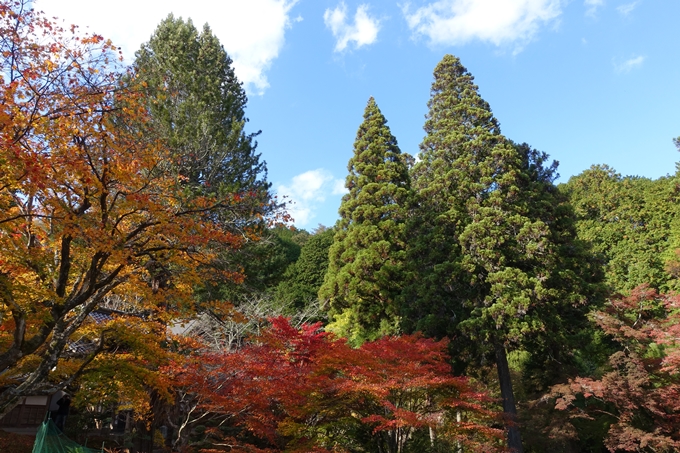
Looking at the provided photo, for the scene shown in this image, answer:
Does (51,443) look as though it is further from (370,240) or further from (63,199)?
(370,240)

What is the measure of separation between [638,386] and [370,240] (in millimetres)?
9029

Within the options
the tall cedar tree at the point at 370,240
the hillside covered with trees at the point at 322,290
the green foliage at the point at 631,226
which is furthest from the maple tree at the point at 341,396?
the green foliage at the point at 631,226

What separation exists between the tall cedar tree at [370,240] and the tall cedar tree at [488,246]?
2.73 ft

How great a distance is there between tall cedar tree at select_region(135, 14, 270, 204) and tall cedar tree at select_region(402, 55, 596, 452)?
635 centimetres

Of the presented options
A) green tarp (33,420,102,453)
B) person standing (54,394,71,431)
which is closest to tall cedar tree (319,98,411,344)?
person standing (54,394,71,431)

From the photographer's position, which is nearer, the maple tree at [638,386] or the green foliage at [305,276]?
the maple tree at [638,386]

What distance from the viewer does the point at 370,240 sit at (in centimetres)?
1585

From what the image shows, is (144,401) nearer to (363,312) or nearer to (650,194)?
(363,312)

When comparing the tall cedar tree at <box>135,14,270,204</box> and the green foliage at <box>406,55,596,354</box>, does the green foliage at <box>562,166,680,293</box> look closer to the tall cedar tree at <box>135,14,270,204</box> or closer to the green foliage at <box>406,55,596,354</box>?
the green foliage at <box>406,55,596,354</box>

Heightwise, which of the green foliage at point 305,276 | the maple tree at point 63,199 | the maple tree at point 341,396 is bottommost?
the maple tree at point 341,396

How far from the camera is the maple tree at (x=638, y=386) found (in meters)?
9.55

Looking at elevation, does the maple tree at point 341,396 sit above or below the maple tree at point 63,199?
below

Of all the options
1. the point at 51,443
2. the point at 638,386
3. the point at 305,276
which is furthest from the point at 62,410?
the point at 638,386

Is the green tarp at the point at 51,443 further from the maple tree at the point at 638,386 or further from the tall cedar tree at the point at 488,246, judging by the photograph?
the maple tree at the point at 638,386
